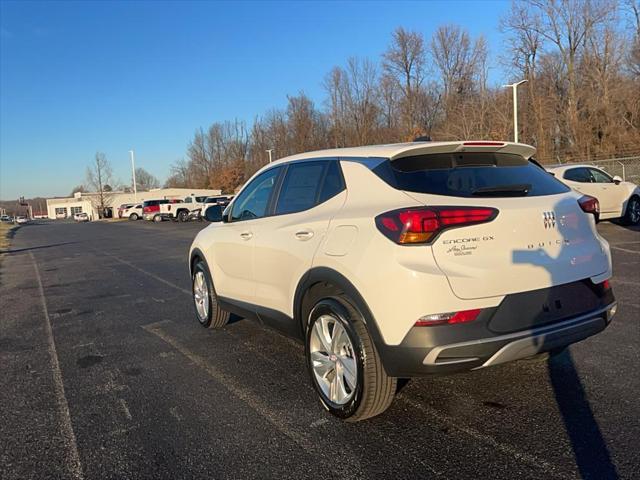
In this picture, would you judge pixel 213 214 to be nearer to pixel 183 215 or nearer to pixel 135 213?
pixel 183 215

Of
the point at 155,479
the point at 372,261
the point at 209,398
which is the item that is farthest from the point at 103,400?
the point at 372,261

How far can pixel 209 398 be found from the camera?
381 centimetres

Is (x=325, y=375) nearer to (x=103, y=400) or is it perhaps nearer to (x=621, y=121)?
(x=103, y=400)

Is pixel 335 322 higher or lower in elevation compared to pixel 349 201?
lower

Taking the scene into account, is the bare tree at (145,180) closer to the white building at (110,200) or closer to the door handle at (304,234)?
the white building at (110,200)

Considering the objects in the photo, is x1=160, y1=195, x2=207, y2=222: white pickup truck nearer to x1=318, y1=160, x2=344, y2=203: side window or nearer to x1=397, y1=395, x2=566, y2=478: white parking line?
x1=318, y1=160, x2=344, y2=203: side window

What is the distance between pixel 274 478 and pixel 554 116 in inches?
1853

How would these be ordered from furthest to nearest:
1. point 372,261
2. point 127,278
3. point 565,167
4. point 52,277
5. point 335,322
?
point 565,167 → point 52,277 → point 127,278 → point 335,322 → point 372,261

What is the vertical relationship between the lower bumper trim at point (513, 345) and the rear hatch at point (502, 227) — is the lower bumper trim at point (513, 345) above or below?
below

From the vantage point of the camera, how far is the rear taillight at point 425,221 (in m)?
2.87

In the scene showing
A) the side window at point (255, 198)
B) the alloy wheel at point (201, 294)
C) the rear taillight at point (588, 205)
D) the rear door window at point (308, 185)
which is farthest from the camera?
the alloy wheel at point (201, 294)

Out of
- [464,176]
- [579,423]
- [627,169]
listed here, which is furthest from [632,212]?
[627,169]

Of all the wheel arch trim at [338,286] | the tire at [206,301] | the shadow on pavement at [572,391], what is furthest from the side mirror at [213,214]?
the shadow on pavement at [572,391]

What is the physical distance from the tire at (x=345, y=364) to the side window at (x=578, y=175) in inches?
477
